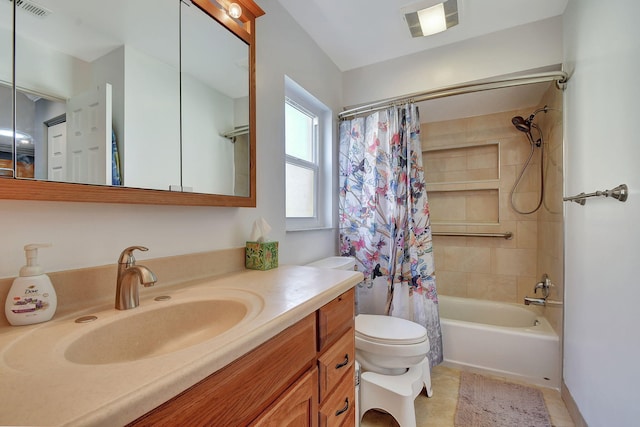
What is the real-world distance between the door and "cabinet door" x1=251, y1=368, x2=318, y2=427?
2.50 feet

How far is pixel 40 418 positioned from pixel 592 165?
1.97 meters

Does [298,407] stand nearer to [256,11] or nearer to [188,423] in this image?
[188,423]

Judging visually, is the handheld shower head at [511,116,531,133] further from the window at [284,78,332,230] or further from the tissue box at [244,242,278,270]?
the tissue box at [244,242,278,270]

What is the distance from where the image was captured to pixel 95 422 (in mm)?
333

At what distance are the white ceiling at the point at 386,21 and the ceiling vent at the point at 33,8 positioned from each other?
3.99 ft

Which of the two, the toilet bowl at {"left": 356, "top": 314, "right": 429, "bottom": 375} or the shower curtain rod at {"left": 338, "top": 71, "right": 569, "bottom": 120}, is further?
the shower curtain rod at {"left": 338, "top": 71, "right": 569, "bottom": 120}

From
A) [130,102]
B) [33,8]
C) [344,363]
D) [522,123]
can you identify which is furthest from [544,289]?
[33,8]

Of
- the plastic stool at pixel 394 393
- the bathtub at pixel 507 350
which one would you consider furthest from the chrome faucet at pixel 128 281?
the bathtub at pixel 507 350

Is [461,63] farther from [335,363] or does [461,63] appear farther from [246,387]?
[246,387]

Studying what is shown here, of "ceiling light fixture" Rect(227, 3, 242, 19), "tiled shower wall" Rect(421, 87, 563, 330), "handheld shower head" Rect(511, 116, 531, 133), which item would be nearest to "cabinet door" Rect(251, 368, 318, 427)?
"ceiling light fixture" Rect(227, 3, 242, 19)

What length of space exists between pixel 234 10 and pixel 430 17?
1.15 m

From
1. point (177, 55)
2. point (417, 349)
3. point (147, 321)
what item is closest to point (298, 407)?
point (147, 321)

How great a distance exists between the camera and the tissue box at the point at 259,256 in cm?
124

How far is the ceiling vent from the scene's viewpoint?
670 millimetres
